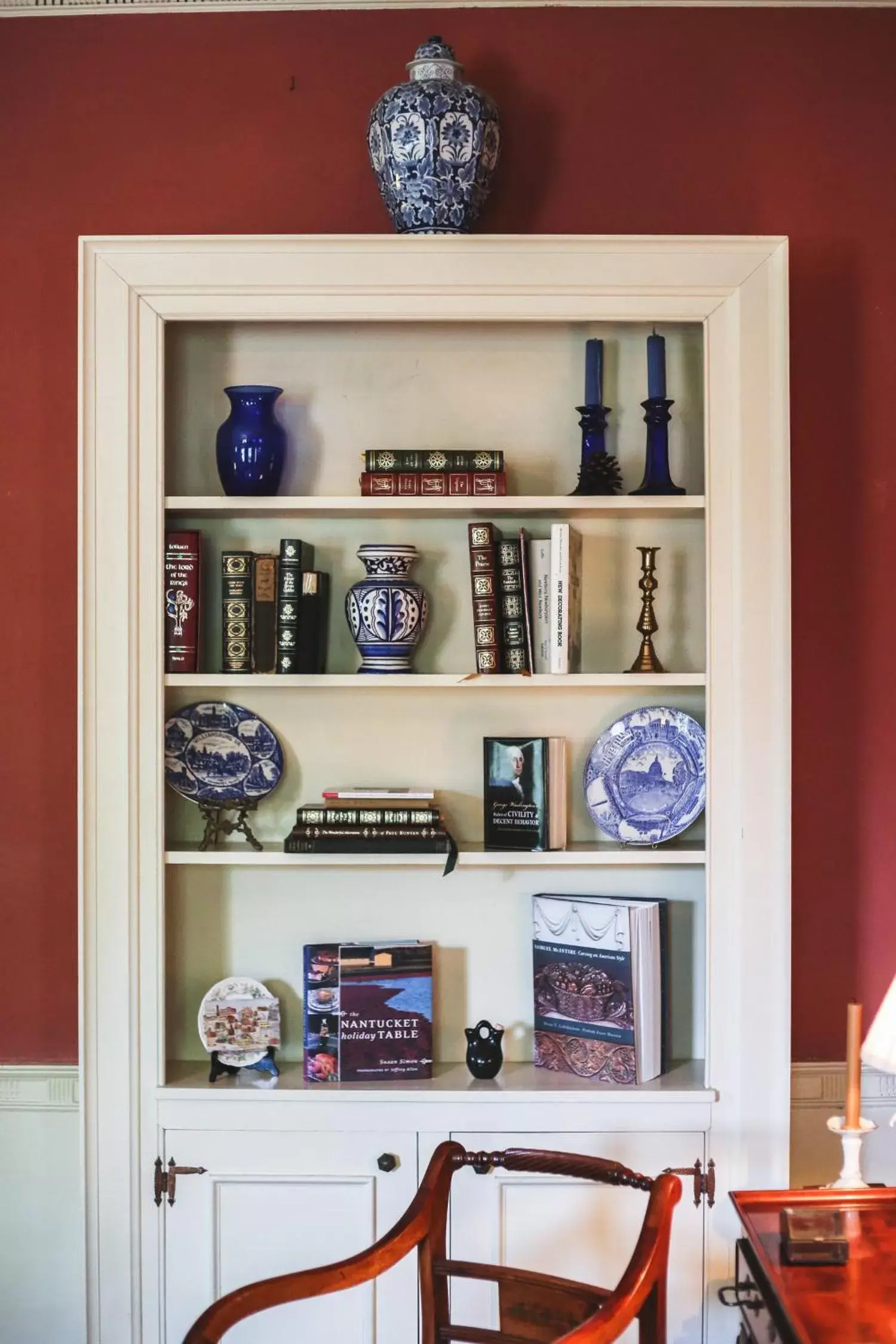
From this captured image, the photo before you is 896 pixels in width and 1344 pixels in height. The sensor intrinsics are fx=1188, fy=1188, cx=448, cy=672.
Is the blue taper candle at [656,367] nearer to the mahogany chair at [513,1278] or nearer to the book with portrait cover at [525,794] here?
the book with portrait cover at [525,794]

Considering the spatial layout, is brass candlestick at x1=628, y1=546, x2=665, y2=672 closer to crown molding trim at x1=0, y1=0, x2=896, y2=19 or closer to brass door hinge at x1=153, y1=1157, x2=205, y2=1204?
crown molding trim at x1=0, y1=0, x2=896, y2=19

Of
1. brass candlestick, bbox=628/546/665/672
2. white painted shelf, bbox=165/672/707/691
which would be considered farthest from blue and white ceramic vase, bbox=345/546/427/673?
brass candlestick, bbox=628/546/665/672

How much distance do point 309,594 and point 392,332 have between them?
1.77ft

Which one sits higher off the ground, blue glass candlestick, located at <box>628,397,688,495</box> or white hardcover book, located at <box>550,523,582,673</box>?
blue glass candlestick, located at <box>628,397,688,495</box>

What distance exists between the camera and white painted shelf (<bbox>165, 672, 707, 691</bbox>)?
2.10 meters

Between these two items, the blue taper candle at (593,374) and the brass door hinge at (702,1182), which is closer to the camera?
the brass door hinge at (702,1182)

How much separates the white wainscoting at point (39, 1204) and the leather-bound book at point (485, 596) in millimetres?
1120

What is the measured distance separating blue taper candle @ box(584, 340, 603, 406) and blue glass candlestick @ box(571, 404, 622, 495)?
2cm

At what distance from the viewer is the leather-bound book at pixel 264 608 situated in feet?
7.23

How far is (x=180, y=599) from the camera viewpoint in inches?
84.4

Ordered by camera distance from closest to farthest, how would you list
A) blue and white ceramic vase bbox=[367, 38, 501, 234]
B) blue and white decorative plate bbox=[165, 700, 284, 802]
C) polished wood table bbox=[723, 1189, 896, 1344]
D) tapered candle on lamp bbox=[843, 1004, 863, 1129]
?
1. polished wood table bbox=[723, 1189, 896, 1344]
2. tapered candle on lamp bbox=[843, 1004, 863, 1129]
3. blue and white ceramic vase bbox=[367, 38, 501, 234]
4. blue and white decorative plate bbox=[165, 700, 284, 802]

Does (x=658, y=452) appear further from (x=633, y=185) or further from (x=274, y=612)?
(x=274, y=612)

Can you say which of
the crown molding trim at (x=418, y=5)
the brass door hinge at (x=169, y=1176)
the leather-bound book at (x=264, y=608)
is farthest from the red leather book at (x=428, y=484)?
the brass door hinge at (x=169, y=1176)

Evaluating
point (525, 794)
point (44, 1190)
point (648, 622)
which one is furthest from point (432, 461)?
point (44, 1190)
